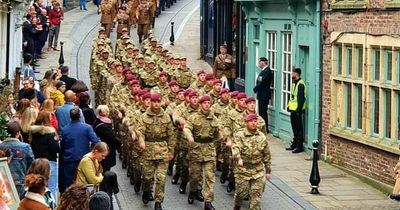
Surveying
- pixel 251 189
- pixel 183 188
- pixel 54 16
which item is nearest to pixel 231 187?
pixel 183 188

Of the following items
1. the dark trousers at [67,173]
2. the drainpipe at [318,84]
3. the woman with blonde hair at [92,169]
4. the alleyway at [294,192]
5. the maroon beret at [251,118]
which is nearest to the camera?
the woman with blonde hair at [92,169]

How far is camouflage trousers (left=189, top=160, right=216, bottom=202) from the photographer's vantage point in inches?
623

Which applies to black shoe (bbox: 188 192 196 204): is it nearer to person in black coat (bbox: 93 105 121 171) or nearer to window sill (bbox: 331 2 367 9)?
person in black coat (bbox: 93 105 121 171)

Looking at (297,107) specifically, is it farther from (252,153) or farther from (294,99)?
(252,153)

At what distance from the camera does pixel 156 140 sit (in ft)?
52.3

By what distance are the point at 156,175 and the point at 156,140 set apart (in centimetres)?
59

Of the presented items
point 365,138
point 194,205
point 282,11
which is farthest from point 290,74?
point 194,205

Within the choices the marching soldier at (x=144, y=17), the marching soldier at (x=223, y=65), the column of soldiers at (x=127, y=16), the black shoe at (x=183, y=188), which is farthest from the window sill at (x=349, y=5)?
the marching soldier at (x=144, y=17)

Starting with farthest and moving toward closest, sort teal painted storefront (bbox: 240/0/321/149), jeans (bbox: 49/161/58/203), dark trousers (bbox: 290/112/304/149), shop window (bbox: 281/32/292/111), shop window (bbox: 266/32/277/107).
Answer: shop window (bbox: 266/32/277/107)
shop window (bbox: 281/32/292/111)
dark trousers (bbox: 290/112/304/149)
teal painted storefront (bbox: 240/0/321/149)
jeans (bbox: 49/161/58/203)

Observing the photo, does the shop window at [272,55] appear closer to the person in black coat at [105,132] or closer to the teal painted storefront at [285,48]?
the teal painted storefront at [285,48]

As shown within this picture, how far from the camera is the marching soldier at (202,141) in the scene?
1623 centimetres

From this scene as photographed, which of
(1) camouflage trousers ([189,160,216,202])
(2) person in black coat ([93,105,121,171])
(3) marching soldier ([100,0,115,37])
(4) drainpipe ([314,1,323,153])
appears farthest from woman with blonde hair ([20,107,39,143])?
(3) marching soldier ([100,0,115,37])

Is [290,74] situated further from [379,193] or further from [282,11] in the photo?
[379,193]

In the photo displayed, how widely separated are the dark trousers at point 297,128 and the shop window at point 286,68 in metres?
1.76
